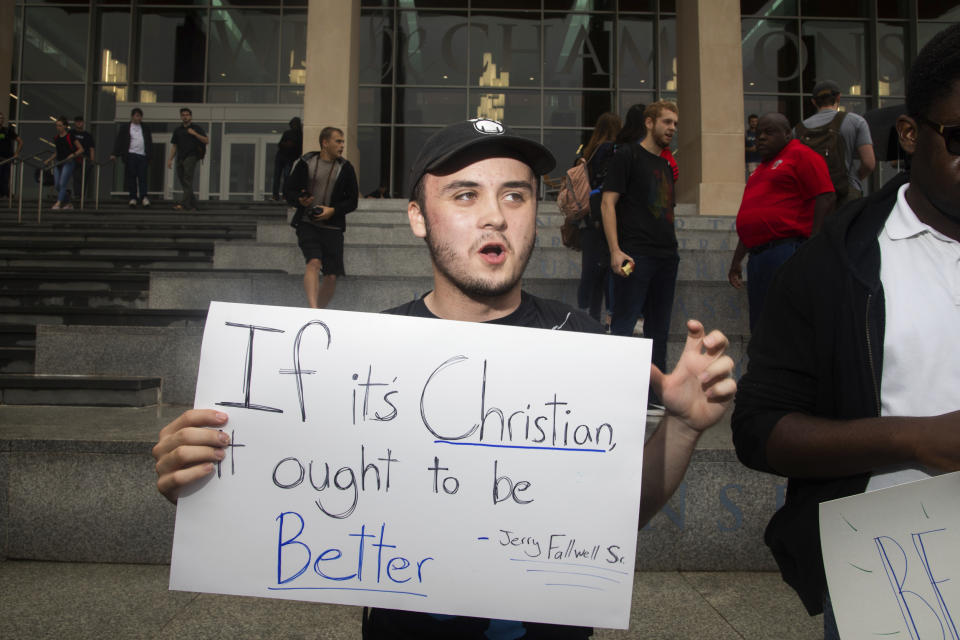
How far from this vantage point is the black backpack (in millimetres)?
5230

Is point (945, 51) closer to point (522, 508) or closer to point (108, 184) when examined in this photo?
point (522, 508)

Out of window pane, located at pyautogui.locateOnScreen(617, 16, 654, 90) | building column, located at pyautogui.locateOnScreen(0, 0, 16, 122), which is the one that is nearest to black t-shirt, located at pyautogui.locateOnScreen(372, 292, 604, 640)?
building column, located at pyautogui.locateOnScreen(0, 0, 16, 122)

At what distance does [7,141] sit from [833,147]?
1523cm

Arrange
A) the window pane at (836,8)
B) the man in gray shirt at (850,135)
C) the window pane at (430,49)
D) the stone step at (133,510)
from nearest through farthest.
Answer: the stone step at (133,510)
the man in gray shirt at (850,135)
the window pane at (430,49)
the window pane at (836,8)

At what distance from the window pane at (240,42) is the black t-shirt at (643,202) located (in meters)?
18.6

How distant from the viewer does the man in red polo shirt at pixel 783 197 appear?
4391mm

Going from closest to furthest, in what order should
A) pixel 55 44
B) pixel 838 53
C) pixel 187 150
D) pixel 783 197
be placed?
pixel 783 197 → pixel 187 150 → pixel 838 53 → pixel 55 44

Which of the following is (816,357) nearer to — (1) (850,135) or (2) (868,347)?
(2) (868,347)

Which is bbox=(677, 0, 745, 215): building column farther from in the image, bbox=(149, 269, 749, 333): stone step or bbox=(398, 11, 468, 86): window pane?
bbox=(398, 11, 468, 86): window pane

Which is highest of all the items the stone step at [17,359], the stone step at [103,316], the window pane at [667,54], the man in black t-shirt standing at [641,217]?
the window pane at [667,54]

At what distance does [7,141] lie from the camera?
14141mm

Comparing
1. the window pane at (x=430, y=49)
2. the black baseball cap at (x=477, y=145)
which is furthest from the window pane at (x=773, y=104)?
Result: the black baseball cap at (x=477, y=145)

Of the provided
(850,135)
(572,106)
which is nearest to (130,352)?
(850,135)

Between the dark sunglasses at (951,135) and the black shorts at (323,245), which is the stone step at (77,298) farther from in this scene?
the dark sunglasses at (951,135)
